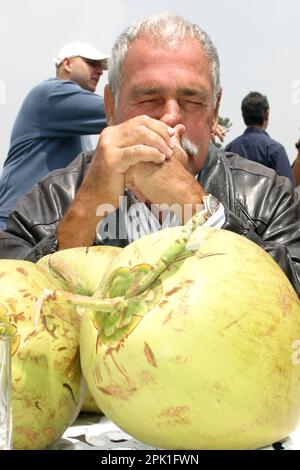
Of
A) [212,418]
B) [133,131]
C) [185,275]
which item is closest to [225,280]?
[185,275]

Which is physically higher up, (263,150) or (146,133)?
(146,133)

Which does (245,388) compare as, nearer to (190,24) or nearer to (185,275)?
(185,275)

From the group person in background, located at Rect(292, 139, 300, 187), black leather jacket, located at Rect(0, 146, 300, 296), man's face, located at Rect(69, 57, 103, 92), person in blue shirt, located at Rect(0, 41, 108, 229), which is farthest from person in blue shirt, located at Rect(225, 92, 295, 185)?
black leather jacket, located at Rect(0, 146, 300, 296)

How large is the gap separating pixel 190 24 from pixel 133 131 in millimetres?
562

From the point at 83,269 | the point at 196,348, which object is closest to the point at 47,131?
the point at 83,269

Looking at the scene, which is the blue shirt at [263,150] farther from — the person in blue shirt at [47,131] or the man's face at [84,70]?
the person in blue shirt at [47,131]

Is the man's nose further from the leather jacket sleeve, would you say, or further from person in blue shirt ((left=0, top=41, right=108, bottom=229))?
person in blue shirt ((left=0, top=41, right=108, bottom=229))

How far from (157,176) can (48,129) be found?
1.75m

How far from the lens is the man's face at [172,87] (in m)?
1.59

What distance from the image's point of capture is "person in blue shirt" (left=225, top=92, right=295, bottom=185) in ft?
14.1

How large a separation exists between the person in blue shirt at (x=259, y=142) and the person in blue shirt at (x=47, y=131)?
1630mm

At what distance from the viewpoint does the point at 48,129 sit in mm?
2994

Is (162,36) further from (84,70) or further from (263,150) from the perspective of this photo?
(263,150)
